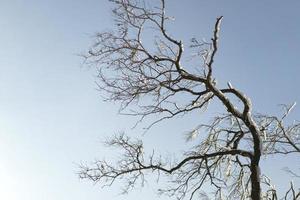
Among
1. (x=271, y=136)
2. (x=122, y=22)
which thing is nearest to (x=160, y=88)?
(x=122, y=22)

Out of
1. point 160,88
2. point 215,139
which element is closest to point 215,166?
point 215,139

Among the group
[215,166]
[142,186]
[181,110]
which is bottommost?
[142,186]

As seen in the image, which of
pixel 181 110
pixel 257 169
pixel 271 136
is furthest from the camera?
pixel 271 136

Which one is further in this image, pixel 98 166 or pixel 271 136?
pixel 271 136

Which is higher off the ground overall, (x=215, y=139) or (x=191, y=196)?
(x=215, y=139)

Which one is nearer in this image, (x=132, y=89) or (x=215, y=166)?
(x=132, y=89)

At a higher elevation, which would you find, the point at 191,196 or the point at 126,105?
the point at 126,105

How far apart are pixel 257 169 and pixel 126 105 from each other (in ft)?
10.5

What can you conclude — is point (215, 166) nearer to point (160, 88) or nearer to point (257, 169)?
point (257, 169)

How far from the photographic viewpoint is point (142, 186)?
1129 centimetres

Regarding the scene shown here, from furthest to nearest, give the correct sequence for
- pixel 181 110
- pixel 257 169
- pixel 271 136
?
pixel 271 136
pixel 181 110
pixel 257 169

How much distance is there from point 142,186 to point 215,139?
2319mm

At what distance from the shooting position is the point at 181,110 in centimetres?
1182

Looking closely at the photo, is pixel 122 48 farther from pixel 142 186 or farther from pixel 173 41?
pixel 142 186
